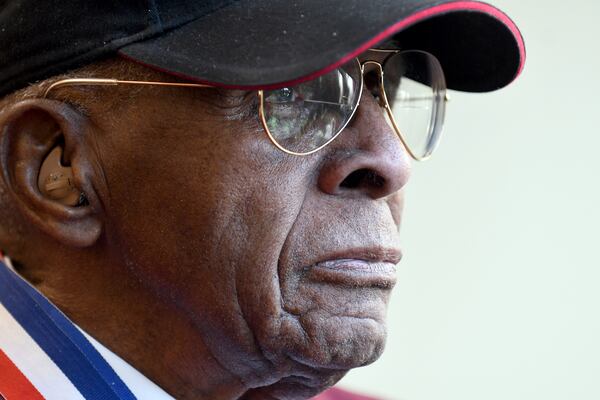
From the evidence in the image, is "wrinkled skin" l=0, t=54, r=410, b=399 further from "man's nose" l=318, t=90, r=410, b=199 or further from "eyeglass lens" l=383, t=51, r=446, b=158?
"eyeglass lens" l=383, t=51, r=446, b=158

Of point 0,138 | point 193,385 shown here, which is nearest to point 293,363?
point 193,385

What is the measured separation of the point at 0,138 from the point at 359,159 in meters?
0.54

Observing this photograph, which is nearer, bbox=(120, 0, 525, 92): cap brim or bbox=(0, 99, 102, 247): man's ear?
bbox=(120, 0, 525, 92): cap brim

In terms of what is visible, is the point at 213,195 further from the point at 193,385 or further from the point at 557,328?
the point at 557,328

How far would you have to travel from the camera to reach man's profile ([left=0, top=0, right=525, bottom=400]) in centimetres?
135

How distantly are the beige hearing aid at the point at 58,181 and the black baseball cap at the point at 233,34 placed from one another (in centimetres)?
12

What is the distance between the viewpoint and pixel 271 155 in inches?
53.6

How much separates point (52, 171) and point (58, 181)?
0.02 metres

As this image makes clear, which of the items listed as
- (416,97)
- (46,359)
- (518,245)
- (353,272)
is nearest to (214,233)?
(353,272)

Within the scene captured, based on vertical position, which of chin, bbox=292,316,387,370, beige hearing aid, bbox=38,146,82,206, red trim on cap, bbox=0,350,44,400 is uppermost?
beige hearing aid, bbox=38,146,82,206

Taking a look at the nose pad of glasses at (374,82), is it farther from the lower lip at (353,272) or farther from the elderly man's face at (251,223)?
the lower lip at (353,272)

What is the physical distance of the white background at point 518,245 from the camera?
2.77 m

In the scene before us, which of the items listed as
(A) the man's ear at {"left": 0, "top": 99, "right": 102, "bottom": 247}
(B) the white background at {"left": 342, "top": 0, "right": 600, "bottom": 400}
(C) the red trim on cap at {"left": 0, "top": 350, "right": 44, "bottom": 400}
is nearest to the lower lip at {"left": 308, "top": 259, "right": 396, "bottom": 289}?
(A) the man's ear at {"left": 0, "top": 99, "right": 102, "bottom": 247}

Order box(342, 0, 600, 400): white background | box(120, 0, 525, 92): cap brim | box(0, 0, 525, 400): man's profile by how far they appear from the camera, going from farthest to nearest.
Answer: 1. box(342, 0, 600, 400): white background
2. box(0, 0, 525, 400): man's profile
3. box(120, 0, 525, 92): cap brim
